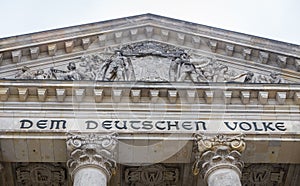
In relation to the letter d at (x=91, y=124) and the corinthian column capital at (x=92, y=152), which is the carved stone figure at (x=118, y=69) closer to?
the letter d at (x=91, y=124)

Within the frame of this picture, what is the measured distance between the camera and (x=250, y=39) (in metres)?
19.8

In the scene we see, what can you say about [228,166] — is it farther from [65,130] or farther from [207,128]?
[65,130]

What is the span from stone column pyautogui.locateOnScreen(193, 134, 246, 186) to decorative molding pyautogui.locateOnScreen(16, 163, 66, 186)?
417 cm

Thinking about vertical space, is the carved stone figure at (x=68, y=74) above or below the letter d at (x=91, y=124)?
above

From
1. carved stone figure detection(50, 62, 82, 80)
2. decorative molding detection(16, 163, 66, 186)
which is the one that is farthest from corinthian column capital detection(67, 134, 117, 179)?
carved stone figure detection(50, 62, 82, 80)

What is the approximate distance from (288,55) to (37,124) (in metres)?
8.52

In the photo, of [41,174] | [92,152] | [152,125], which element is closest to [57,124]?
[92,152]

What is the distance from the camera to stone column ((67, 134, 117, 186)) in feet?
49.2

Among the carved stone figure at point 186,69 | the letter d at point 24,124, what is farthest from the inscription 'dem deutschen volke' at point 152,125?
the carved stone figure at point 186,69

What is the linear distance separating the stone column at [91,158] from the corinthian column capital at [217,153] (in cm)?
234

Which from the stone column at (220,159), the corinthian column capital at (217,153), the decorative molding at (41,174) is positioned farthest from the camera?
the decorative molding at (41,174)

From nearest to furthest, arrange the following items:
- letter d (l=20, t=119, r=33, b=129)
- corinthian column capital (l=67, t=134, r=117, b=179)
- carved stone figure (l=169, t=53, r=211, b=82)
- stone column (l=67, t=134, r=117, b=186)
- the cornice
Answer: stone column (l=67, t=134, r=117, b=186), corinthian column capital (l=67, t=134, r=117, b=179), letter d (l=20, t=119, r=33, b=129), the cornice, carved stone figure (l=169, t=53, r=211, b=82)

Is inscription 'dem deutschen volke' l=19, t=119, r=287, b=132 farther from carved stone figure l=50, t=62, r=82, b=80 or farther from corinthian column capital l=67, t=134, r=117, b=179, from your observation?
carved stone figure l=50, t=62, r=82, b=80

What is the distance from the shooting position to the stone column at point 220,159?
49.9 feet
